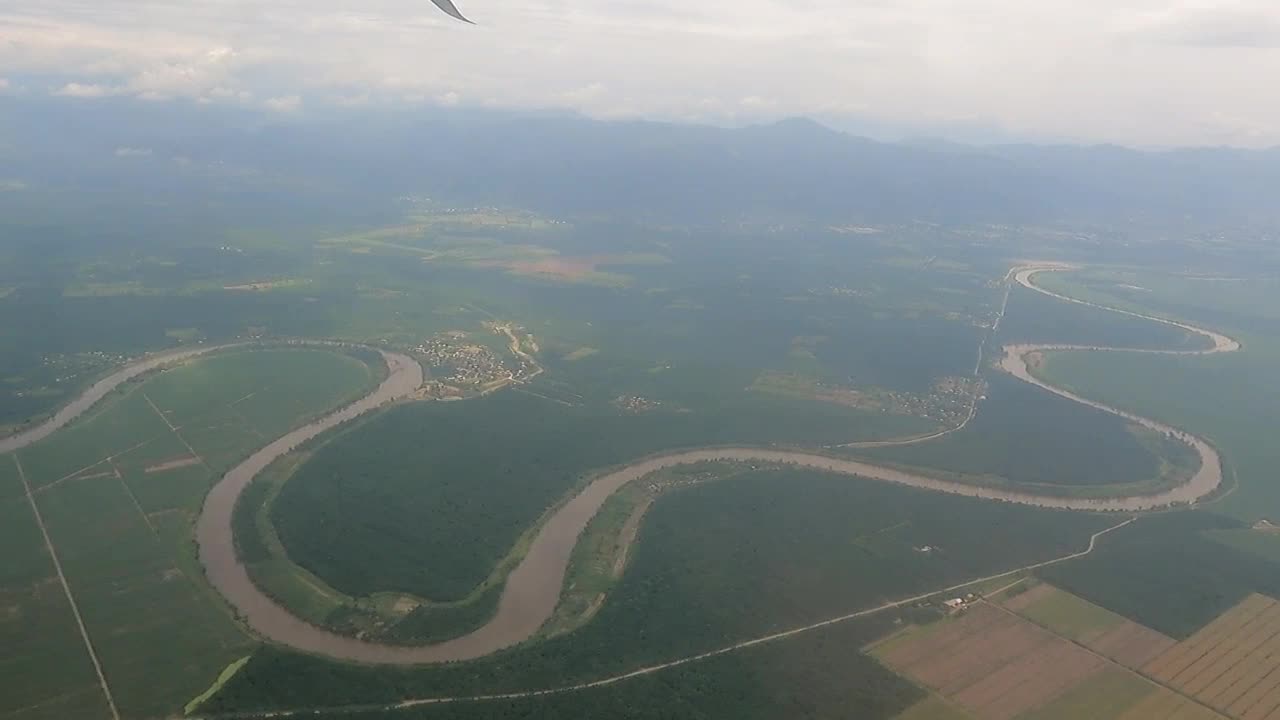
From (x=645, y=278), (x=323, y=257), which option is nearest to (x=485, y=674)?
(x=645, y=278)

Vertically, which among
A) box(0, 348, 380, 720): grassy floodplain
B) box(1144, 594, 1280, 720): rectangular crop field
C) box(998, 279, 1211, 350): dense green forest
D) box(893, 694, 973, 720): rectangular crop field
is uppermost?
box(998, 279, 1211, 350): dense green forest

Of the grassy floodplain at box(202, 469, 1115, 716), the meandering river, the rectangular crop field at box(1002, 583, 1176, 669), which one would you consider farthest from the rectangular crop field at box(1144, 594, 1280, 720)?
the meandering river

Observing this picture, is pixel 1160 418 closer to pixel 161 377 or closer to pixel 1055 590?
pixel 1055 590

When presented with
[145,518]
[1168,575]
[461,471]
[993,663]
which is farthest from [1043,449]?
[145,518]

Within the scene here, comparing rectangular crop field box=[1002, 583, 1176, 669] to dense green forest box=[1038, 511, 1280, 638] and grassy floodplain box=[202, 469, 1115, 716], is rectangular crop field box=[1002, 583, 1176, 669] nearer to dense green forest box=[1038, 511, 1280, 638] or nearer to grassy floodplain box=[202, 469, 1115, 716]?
dense green forest box=[1038, 511, 1280, 638]

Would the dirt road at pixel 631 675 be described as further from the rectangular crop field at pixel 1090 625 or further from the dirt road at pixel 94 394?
the dirt road at pixel 94 394

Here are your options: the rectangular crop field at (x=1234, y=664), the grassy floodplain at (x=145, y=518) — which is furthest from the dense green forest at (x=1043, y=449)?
the grassy floodplain at (x=145, y=518)
